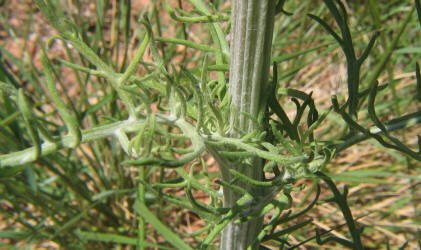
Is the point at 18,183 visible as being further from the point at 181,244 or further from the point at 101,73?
the point at 101,73

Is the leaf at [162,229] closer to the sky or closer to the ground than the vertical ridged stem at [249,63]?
closer to the ground

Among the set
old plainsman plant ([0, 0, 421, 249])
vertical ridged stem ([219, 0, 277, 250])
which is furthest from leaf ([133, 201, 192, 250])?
vertical ridged stem ([219, 0, 277, 250])

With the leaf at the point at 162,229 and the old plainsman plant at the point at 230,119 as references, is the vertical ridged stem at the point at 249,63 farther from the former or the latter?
the leaf at the point at 162,229

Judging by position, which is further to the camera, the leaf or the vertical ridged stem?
the leaf

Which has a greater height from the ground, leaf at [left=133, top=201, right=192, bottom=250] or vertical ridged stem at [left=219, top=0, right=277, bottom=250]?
vertical ridged stem at [left=219, top=0, right=277, bottom=250]

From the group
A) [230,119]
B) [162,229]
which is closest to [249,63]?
[230,119]

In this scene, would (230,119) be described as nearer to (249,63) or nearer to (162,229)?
(249,63)

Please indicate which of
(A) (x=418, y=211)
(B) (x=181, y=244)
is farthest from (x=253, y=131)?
(A) (x=418, y=211)

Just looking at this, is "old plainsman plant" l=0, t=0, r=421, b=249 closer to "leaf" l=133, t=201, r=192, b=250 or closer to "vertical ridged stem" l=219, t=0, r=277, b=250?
"vertical ridged stem" l=219, t=0, r=277, b=250

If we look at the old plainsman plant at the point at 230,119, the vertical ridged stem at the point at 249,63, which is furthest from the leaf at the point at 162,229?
the vertical ridged stem at the point at 249,63

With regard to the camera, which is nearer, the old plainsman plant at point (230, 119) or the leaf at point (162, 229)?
the old plainsman plant at point (230, 119)
